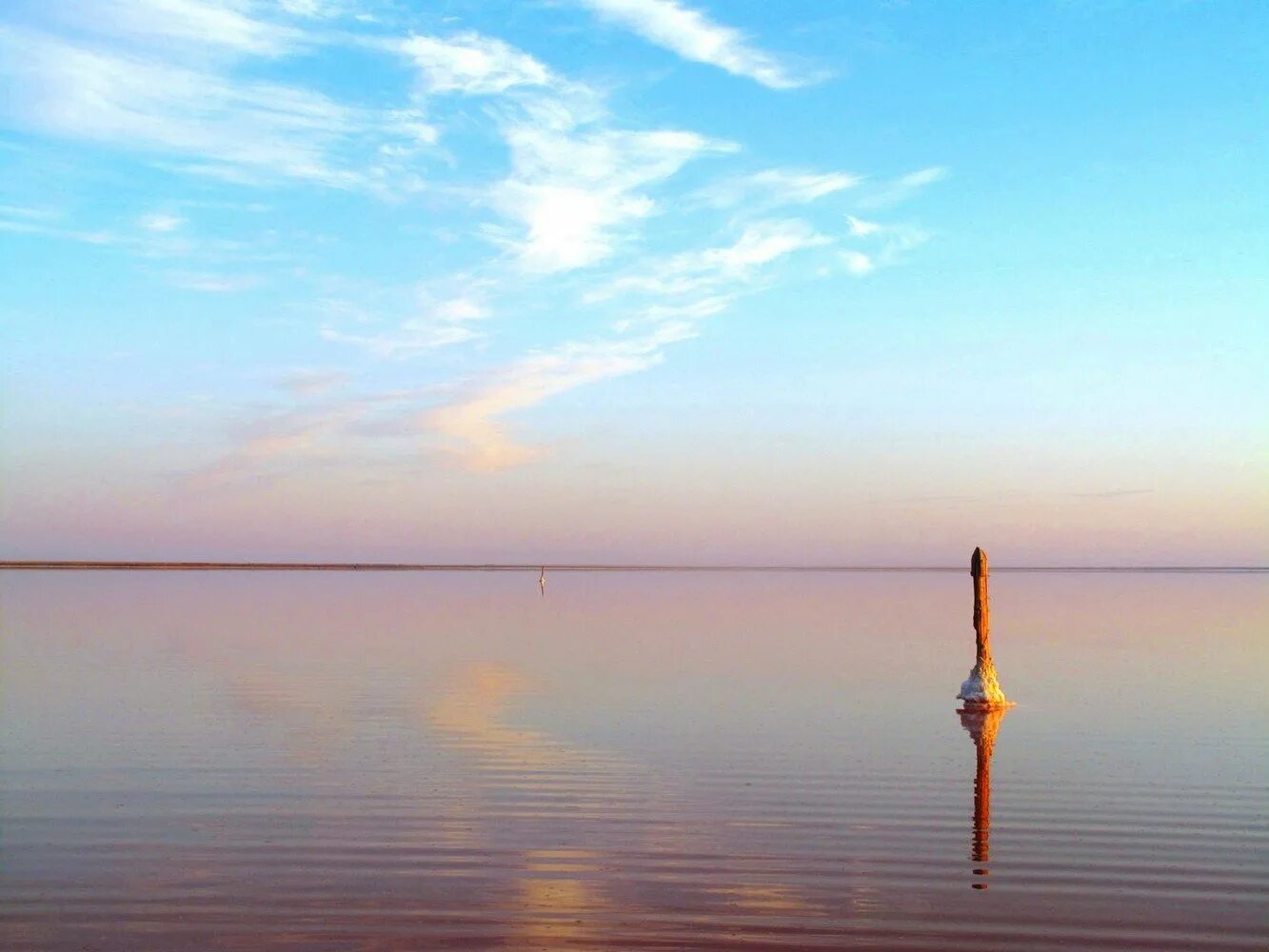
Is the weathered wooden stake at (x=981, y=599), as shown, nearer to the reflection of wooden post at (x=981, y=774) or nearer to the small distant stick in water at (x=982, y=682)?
the small distant stick in water at (x=982, y=682)

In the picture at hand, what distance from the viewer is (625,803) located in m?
16.8

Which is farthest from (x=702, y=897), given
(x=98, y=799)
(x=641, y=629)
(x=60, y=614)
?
(x=60, y=614)

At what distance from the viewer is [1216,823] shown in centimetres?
1577

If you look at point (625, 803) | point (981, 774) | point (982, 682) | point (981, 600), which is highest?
point (981, 600)

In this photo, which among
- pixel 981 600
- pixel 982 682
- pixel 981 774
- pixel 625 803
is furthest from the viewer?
pixel 981 600

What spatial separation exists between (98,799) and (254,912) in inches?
245

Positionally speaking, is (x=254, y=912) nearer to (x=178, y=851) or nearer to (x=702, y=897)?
(x=178, y=851)

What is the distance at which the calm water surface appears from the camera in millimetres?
11484

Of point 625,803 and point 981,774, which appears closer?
point 625,803

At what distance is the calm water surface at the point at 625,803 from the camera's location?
11484 mm

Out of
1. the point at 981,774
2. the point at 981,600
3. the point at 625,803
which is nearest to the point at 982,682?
the point at 981,600

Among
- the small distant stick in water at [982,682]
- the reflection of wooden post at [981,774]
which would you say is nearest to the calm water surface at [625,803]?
the reflection of wooden post at [981,774]

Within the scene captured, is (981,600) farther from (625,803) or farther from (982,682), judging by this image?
(625,803)

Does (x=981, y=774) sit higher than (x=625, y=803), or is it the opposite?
(x=981, y=774)
